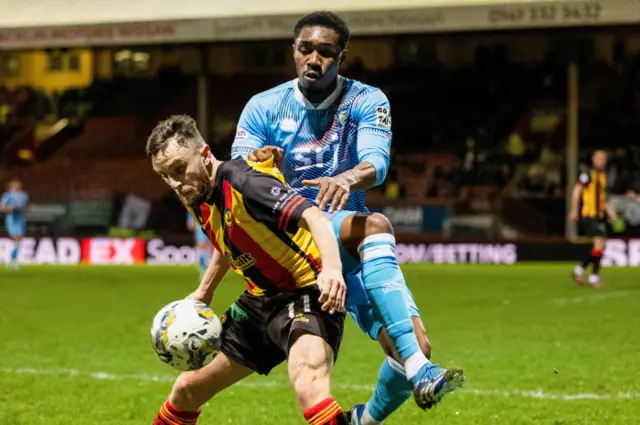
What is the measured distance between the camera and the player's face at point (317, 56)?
17.6 ft

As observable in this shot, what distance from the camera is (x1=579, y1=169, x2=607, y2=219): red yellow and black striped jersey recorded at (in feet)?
57.4

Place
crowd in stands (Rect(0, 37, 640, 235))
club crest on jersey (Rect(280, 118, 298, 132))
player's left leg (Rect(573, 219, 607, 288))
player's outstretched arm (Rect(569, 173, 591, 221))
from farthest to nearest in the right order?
crowd in stands (Rect(0, 37, 640, 235)), player's outstretched arm (Rect(569, 173, 591, 221)), player's left leg (Rect(573, 219, 607, 288)), club crest on jersey (Rect(280, 118, 298, 132))

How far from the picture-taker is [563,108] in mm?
24562

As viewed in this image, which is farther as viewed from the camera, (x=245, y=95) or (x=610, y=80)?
(x=245, y=95)

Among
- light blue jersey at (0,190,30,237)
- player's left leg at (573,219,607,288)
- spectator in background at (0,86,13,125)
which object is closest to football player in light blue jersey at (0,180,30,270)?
light blue jersey at (0,190,30,237)

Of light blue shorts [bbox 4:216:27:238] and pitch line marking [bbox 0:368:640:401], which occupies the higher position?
pitch line marking [bbox 0:368:640:401]

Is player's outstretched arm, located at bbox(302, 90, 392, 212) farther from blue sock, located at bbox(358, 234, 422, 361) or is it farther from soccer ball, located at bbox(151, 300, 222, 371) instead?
soccer ball, located at bbox(151, 300, 222, 371)

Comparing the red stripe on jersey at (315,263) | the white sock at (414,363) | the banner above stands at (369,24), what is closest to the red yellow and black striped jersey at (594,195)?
the banner above stands at (369,24)

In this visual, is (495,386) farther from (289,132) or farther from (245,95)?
(245,95)

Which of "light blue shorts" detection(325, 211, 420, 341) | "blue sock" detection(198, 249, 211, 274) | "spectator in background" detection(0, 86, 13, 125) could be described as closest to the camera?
"light blue shorts" detection(325, 211, 420, 341)

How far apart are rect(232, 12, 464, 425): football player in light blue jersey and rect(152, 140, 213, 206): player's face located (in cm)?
41

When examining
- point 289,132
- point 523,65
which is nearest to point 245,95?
point 523,65

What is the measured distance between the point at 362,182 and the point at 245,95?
876 inches

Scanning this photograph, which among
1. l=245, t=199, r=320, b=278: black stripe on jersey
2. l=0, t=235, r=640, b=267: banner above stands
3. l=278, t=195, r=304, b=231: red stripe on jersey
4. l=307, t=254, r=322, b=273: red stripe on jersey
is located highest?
l=278, t=195, r=304, b=231: red stripe on jersey
